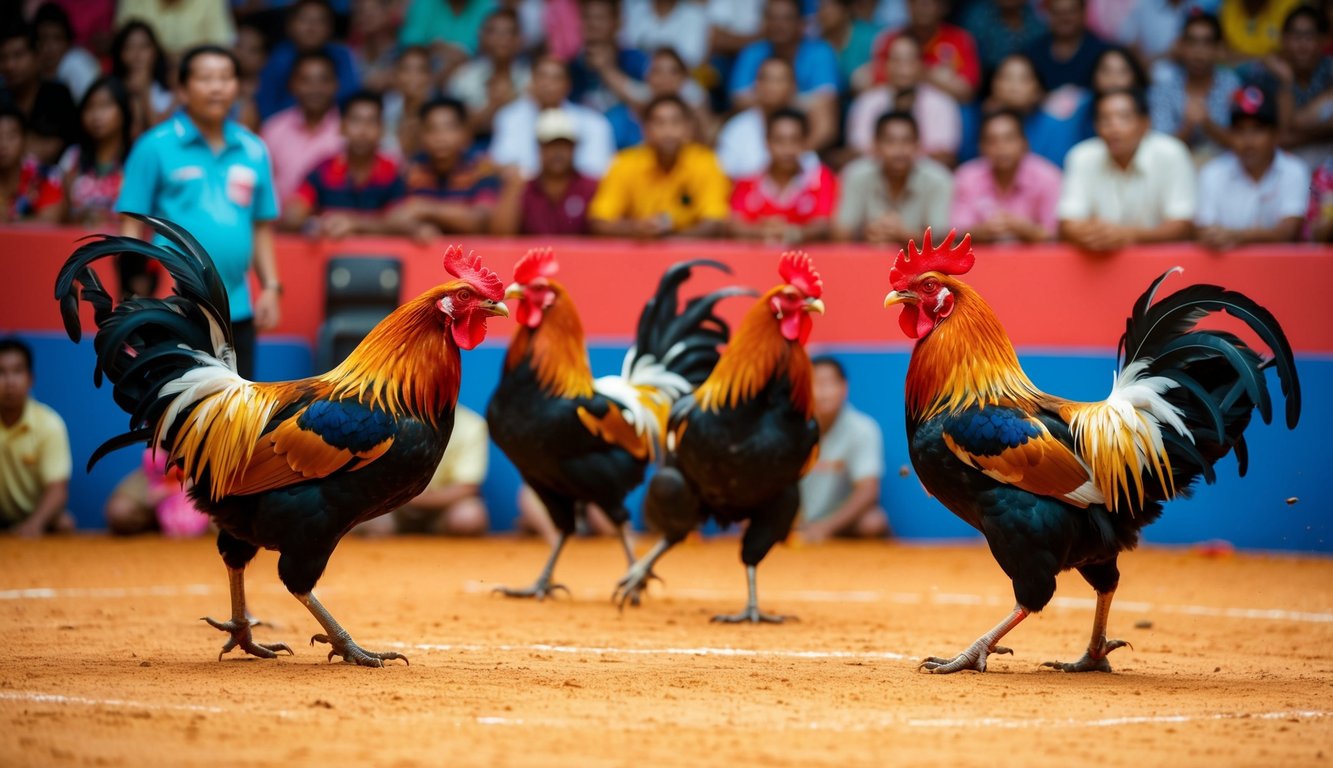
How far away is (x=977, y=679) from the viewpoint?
5.80 metres

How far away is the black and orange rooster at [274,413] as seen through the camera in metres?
5.64

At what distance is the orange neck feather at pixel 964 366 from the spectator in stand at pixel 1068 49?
6638 mm

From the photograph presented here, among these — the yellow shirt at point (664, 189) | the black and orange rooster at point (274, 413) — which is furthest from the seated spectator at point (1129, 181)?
the black and orange rooster at point (274, 413)

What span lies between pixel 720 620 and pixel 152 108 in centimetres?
680

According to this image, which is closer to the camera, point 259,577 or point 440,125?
point 259,577

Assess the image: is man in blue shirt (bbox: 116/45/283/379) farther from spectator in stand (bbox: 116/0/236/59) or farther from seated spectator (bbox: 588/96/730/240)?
spectator in stand (bbox: 116/0/236/59)

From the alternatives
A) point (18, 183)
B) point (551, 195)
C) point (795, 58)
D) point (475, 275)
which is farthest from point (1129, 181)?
point (18, 183)

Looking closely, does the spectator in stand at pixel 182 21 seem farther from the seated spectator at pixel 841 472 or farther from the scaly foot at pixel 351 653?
the scaly foot at pixel 351 653

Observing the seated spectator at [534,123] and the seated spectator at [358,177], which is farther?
the seated spectator at [534,123]

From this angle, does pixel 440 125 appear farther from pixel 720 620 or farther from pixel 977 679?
pixel 977 679

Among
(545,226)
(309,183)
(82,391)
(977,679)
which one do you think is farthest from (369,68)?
(977,679)

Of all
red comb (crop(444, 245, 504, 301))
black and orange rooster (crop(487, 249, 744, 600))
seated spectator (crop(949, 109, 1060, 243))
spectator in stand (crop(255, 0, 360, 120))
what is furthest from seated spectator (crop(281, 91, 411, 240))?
red comb (crop(444, 245, 504, 301))

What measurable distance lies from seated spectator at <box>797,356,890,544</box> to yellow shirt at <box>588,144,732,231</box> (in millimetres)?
1600

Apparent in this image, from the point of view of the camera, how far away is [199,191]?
7.36 m
